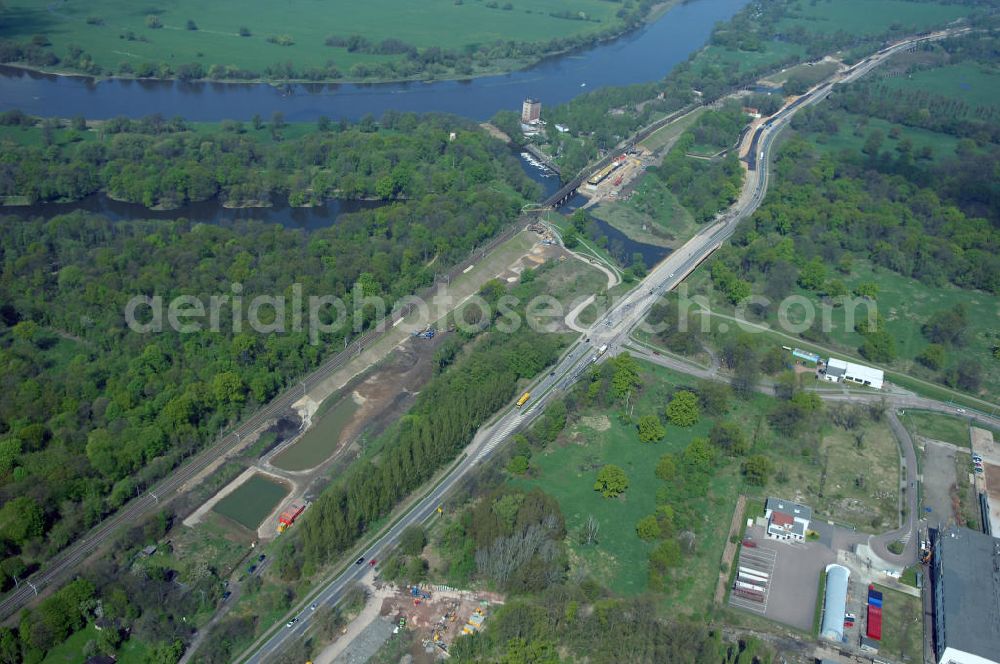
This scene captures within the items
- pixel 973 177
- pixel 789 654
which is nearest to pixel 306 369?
pixel 789 654

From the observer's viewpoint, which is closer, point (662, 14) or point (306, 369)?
point (306, 369)

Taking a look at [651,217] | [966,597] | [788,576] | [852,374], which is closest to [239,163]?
[651,217]

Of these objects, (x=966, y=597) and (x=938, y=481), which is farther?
(x=938, y=481)

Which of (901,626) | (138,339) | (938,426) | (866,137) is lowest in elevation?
(901,626)

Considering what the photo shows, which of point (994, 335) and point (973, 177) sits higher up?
point (973, 177)

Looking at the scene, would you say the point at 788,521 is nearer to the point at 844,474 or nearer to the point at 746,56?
the point at 844,474

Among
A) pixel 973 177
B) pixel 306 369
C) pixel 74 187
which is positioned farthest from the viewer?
pixel 973 177

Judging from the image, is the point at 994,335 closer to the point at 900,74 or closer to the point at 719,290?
the point at 719,290
